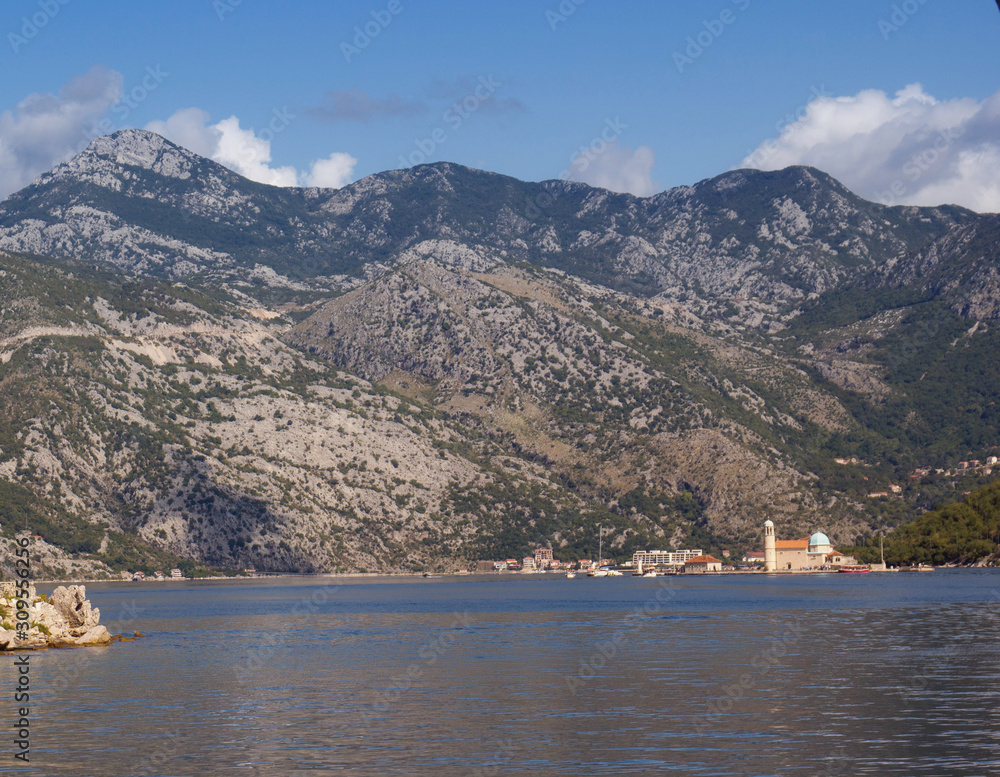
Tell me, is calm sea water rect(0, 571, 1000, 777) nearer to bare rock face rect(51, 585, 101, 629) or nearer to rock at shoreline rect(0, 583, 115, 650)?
rock at shoreline rect(0, 583, 115, 650)

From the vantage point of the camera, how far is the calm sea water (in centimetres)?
4197

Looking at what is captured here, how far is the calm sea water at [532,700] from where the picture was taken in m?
42.0

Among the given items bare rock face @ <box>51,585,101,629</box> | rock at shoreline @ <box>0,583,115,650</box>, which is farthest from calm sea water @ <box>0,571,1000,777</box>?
bare rock face @ <box>51,585,101,629</box>

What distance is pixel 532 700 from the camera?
5834 cm

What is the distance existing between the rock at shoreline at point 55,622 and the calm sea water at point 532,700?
319 centimetres

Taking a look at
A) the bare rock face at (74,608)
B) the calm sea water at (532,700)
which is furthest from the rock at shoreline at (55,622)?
the calm sea water at (532,700)

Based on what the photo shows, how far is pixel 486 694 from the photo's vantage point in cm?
6119

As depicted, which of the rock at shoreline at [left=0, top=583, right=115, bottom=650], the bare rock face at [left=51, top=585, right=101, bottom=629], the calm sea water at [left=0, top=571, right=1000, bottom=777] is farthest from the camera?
the bare rock face at [left=51, top=585, right=101, bottom=629]

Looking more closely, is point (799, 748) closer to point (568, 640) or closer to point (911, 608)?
point (568, 640)

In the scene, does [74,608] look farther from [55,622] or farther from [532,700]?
[532,700]

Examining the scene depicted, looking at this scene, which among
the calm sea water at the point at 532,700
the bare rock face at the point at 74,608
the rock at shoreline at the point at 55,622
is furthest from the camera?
the bare rock face at the point at 74,608

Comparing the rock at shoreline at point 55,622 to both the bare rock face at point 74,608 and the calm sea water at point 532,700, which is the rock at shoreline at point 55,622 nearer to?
the bare rock face at point 74,608

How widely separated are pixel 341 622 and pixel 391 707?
242 feet

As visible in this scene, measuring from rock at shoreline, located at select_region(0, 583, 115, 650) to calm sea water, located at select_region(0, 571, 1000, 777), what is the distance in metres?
3.19
